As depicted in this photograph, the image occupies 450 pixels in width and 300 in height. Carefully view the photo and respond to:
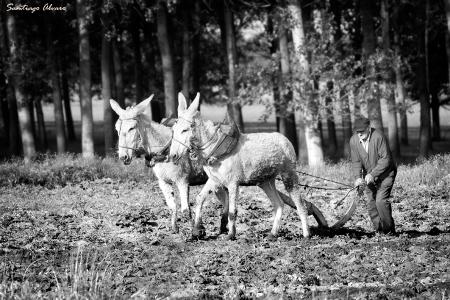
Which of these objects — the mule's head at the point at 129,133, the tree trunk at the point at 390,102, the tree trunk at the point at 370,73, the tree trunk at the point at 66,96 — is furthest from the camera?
the tree trunk at the point at 66,96

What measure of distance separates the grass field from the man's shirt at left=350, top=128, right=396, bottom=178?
1.13 metres

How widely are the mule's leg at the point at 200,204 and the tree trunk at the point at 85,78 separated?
1583cm

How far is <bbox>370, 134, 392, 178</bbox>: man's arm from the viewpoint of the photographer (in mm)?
12703

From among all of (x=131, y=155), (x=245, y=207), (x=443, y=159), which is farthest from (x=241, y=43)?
(x=131, y=155)

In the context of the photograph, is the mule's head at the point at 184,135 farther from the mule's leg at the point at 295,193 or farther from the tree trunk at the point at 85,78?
the tree trunk at the point at 85,78

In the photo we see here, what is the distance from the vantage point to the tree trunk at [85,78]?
1122 inches

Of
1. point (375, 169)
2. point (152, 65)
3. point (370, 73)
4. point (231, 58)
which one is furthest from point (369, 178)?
point (152, 65)

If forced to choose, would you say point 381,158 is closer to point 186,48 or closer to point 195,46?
point 186,48

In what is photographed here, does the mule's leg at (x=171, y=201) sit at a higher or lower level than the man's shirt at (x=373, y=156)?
lower

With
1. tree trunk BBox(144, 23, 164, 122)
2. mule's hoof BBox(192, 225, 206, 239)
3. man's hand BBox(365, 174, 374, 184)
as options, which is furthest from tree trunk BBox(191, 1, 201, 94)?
man's hand BBox(365, 174, 374, 184)

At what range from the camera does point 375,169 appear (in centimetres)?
1273

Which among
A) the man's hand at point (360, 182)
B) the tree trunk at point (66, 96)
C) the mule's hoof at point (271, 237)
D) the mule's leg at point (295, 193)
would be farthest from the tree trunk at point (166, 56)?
the man's hand at point (360, 182)

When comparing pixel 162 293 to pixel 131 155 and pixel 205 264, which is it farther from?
pixel 131 155

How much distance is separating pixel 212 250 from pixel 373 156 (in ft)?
10.1
